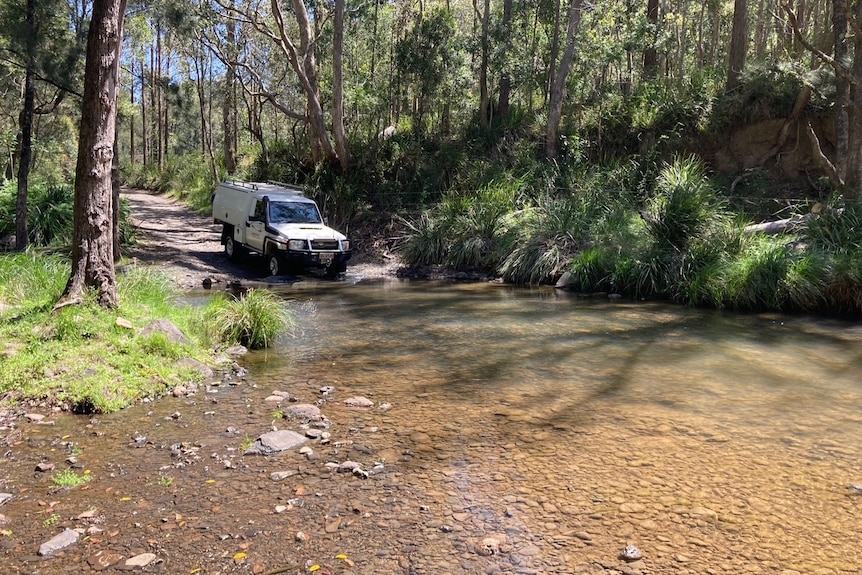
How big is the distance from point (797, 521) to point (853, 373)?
4.55 metres

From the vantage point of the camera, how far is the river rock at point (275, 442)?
509 centimetres

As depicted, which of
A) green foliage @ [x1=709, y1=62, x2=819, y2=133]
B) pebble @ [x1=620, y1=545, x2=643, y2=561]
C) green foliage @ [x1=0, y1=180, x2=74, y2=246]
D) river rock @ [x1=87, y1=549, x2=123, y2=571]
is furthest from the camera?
green foliage @ [x1=709, y1=62, x2=819, y2=133]

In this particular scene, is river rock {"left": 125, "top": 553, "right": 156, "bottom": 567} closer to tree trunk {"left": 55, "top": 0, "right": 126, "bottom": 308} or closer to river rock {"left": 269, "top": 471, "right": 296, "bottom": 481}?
river rock {"left": 269, "top": 471, "right": 296, "bottom": 481}

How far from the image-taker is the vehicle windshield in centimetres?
1555

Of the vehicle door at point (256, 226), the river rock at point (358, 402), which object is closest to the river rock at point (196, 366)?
the river rock at point (358, 402)

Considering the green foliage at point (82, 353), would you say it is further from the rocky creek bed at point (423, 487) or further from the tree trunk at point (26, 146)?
the tree trunk at point (26, 146)

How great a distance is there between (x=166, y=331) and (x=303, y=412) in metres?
2.20

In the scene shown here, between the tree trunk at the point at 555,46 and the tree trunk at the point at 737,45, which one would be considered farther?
the tree trunk at the point at 555,46

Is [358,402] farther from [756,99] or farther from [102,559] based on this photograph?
[756,99]

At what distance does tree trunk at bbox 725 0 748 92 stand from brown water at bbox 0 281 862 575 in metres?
14.1

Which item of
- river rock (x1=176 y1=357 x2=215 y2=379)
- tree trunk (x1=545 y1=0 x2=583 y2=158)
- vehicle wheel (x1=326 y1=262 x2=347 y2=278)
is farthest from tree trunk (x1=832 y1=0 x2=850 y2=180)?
river rock (x1=176 y1=357 x2=215 y2=379)

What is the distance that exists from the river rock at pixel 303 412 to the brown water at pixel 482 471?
0.57 feet

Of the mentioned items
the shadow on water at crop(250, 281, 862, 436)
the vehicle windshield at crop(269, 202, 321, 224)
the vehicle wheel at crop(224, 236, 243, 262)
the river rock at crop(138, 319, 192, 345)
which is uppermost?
the vehicle windshield at crop(269, 202, 321, 224)

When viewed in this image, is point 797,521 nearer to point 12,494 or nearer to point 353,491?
point 353,491
